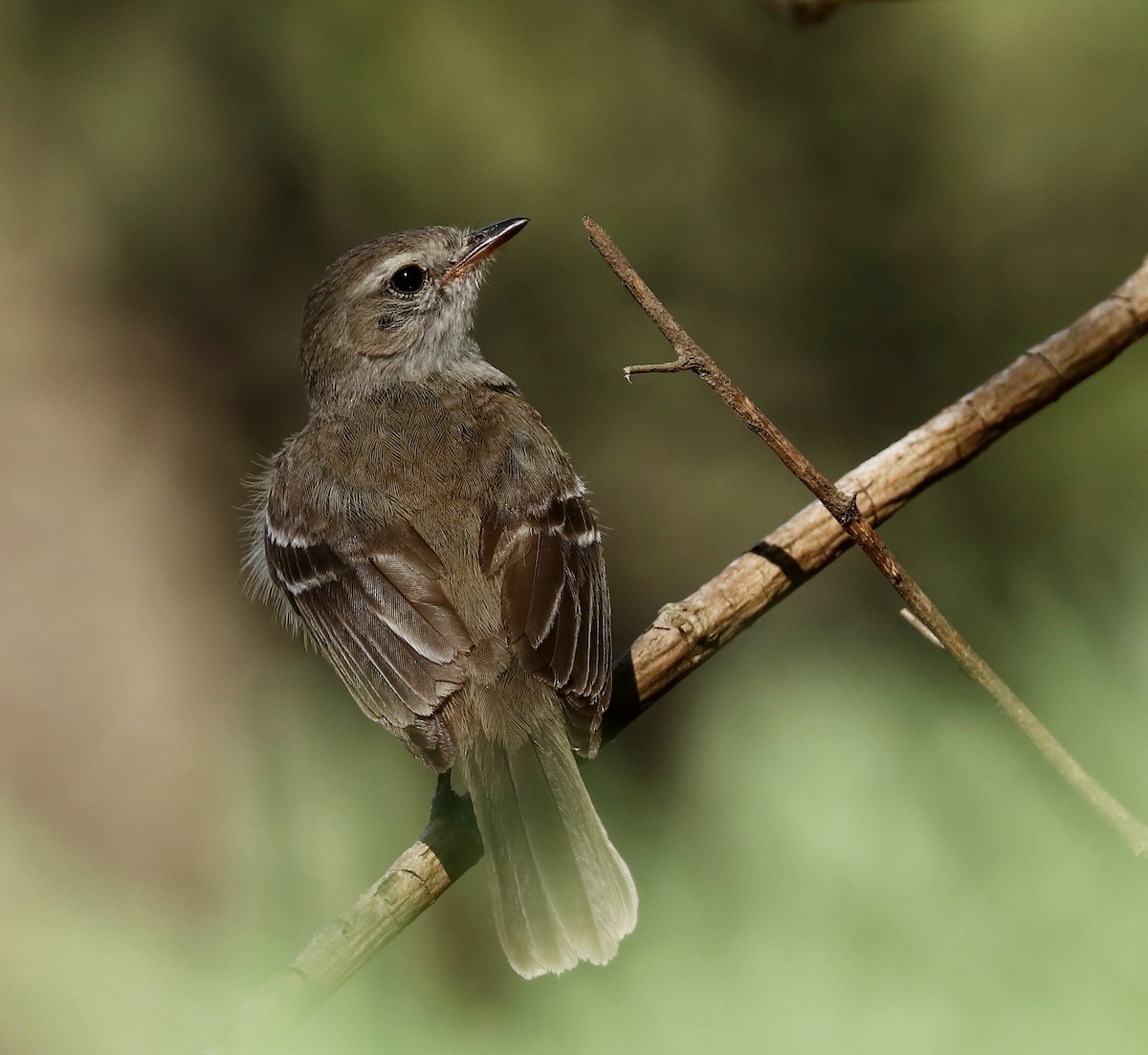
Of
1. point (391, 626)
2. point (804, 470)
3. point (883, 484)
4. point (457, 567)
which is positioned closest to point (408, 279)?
point (457, 567)

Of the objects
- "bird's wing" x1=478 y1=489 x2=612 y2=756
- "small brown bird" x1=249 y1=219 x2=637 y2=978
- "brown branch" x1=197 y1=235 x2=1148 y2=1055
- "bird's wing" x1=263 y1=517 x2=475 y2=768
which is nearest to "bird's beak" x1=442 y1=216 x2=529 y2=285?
"small brown bird" x1=249 y1=219 x2=637 y2=978

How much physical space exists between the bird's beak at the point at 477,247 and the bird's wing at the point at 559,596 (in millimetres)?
1055

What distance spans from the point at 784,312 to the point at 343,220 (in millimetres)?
2307

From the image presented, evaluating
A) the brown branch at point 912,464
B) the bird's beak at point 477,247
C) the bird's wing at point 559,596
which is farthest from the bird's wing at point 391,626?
the bird's beak at point 477,247

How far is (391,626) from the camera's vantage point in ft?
10.9

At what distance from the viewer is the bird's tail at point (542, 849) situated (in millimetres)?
2666

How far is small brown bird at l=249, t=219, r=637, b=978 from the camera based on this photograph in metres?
2.90

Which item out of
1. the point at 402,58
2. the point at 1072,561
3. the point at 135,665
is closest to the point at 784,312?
the point at 402,58

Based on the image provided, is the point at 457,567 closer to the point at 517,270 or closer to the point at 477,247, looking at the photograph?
the point at 477,247

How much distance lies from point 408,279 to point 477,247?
26 cm

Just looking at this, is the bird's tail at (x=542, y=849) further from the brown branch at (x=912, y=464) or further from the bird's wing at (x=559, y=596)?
the brown branch at (x=912, y=464)

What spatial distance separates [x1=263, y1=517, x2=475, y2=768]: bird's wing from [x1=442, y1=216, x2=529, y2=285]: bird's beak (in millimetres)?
1211

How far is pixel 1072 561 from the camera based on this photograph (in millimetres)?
1814

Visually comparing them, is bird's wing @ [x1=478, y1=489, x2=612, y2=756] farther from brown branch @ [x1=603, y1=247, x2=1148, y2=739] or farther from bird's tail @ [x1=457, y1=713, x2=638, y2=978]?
brown branch @ [x1=603, y1=247, x2=1148, y2=739]
